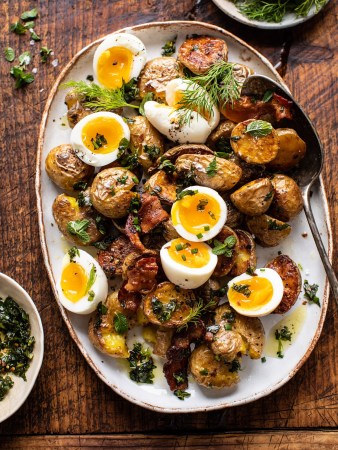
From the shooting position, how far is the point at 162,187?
3068mm

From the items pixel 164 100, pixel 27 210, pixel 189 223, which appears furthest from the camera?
pixel 27 210

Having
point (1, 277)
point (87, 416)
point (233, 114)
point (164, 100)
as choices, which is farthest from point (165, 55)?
point (87, 416)

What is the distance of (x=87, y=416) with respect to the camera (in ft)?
11.2

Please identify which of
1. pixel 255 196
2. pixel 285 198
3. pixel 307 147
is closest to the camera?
pixel 255 196

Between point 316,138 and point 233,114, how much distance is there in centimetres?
45

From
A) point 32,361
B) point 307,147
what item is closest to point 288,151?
point 307,147

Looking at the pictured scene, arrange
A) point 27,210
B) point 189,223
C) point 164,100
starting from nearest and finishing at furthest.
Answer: point 189,223 < point 164,100 < point 27,210

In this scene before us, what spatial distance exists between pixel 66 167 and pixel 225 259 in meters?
0.94

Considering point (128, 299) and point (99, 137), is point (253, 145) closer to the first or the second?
point (99, 137)

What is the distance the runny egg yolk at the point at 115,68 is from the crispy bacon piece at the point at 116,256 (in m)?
0.83

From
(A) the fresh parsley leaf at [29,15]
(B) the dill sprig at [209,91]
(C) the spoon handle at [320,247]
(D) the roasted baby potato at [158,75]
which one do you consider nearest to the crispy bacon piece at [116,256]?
(B) the dill sprig at [209,91]

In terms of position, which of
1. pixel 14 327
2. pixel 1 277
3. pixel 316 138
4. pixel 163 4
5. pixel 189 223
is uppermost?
pixel 163 4

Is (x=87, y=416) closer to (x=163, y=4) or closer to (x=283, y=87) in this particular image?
(x=283, y=87)

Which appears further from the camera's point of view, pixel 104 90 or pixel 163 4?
pixel 163 4
